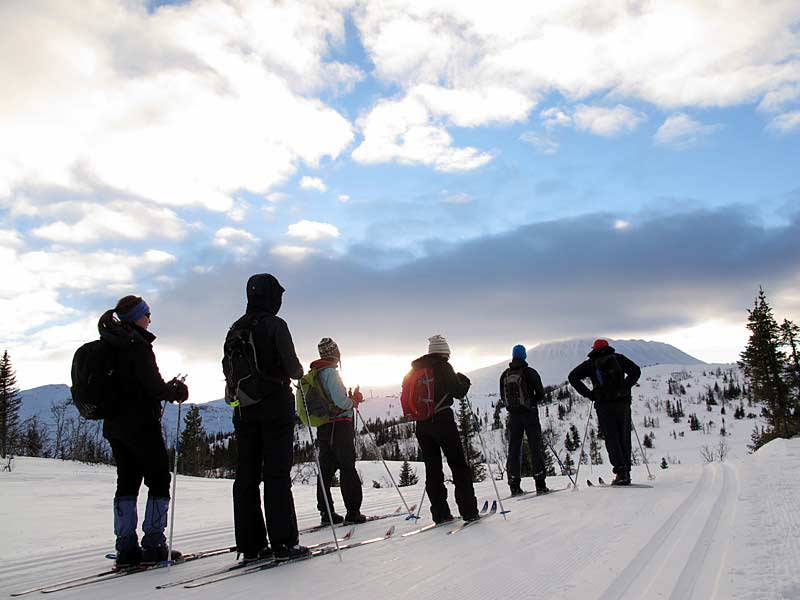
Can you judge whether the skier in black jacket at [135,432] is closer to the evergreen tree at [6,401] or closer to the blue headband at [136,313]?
the blue headband at [136,313]

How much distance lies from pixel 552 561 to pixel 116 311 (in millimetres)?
4169

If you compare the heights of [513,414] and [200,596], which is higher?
[513,414]

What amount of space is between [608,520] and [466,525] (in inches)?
57.8

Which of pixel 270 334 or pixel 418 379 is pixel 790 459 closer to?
pixel 418 379

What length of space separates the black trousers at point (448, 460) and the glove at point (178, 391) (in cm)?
271

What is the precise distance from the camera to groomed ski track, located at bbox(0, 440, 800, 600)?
3.22m

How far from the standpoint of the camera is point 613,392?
9133 millimetres

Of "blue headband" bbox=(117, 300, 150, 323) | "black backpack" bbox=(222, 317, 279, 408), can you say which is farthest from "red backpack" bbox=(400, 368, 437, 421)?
"blue headband" bbox=(117, 300, 150, 323)

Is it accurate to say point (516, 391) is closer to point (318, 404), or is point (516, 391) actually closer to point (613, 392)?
point (613, 392)

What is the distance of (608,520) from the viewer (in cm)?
543

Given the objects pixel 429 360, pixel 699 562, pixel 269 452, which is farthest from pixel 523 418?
pixel 269 452

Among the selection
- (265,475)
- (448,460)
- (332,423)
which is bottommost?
(448,460)

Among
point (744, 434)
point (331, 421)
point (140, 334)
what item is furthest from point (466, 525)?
point (744, 434)

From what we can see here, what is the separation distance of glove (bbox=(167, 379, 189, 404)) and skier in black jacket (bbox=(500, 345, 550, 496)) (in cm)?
544
